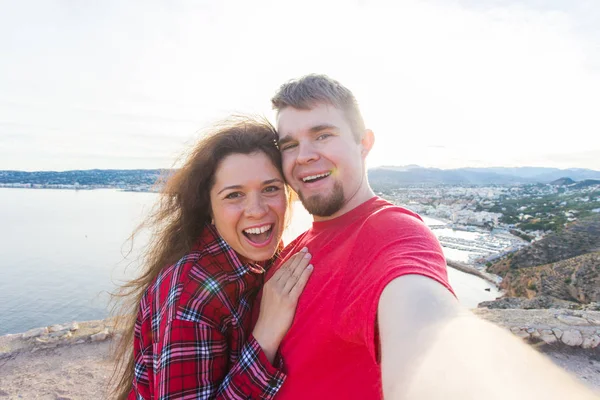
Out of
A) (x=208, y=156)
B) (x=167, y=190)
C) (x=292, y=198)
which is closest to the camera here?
(x=208, y=156)

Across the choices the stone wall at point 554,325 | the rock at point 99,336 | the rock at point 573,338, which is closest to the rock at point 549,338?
the stone wall at point 554,325

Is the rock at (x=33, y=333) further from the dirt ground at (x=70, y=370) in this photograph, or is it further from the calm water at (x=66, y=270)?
the calm water at (x=66, y=270)

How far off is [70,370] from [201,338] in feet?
20.6

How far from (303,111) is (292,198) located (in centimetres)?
81

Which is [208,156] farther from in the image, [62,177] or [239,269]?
[62,177]

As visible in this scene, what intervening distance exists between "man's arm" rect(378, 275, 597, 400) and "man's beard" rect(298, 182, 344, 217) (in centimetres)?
74

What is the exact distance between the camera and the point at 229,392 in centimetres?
135

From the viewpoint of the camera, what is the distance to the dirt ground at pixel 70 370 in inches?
206

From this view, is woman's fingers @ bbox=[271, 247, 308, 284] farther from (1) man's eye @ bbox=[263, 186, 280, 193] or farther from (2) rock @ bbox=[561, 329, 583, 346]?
(2) rock @ bbox=[561, 329, 583, 346]

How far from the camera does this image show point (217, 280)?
1.50 meters

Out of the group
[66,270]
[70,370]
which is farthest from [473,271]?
[66,270]

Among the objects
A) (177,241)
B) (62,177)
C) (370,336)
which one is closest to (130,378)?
(177,241)

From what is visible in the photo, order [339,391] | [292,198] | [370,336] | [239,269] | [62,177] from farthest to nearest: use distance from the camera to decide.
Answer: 1. [62,177]
2. [292,198]
3. [239,269]
4. [339,391]
5. [370,336]

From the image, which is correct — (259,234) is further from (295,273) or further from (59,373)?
(59,373)
